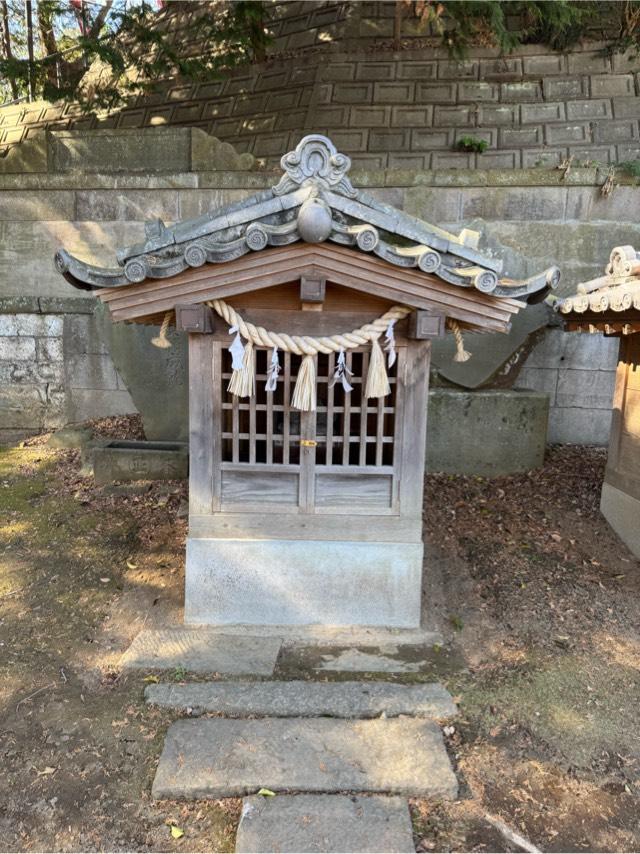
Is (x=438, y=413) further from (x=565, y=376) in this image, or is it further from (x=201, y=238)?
(x=201, y=238)

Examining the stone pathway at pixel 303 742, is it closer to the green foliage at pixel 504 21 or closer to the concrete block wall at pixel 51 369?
the concrete block wall at pixel 51 369

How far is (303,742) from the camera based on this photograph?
3.26 m

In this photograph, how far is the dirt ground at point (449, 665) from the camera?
2.84m

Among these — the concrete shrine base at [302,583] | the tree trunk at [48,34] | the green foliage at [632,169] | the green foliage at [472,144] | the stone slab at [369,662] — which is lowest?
the stone slab at [369,662]

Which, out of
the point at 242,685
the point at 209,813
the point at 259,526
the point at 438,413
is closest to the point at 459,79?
the point at 438,413

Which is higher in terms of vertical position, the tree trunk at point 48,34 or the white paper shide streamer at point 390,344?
the tree trunk at point 48,34

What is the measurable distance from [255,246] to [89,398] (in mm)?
6667

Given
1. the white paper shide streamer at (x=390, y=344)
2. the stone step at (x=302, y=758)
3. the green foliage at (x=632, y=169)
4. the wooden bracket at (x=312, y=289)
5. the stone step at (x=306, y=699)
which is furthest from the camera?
the green foliage at (x=632, y=169)

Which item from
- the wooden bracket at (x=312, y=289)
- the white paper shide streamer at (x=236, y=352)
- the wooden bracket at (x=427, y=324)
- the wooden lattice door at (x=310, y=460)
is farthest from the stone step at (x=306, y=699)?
the wooden bracket at (x=312, y=289)

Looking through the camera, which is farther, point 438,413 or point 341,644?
point 438,413

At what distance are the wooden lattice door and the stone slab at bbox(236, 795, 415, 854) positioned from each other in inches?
79.5

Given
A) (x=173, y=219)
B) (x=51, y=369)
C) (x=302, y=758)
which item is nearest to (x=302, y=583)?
(x=302, y=758)

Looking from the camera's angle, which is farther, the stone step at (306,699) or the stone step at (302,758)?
the stone step at (306,699)

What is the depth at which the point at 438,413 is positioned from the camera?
7.57 m
